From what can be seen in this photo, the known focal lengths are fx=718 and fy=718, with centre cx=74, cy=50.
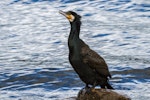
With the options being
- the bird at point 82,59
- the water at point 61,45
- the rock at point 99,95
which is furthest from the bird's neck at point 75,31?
the water at point 61,45

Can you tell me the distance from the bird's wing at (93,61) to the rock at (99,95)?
0.82 ft

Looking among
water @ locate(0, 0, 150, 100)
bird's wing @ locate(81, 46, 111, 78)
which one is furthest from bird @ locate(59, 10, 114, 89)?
water @ locate(0, 0, 150, 100)

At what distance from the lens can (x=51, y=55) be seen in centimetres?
1434

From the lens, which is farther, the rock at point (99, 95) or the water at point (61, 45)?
the water at point (61, 45)

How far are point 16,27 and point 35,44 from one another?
1.75m

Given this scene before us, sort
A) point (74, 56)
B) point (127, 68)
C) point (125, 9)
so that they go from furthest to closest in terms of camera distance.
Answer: point (125, 9) < point (127, 68) < point (74, 56)

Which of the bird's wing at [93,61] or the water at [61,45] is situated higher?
the bird's wing at [93,61]

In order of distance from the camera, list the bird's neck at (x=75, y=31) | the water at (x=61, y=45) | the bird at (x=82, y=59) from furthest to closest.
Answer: the water at (x=61, y=45) < the bird's neck at (x=75, y=31) < the bird at (x=82, y=59)

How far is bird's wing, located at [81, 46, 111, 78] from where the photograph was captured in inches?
399

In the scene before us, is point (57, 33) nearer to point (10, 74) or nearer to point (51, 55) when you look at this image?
point (51, 55)

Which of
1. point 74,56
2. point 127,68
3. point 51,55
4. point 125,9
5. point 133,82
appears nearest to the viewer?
point 74,56

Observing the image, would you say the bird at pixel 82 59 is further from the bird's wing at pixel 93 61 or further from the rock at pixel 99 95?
the rock at pixel 99 95

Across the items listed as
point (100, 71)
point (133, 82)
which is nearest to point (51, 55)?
point (133, 82)

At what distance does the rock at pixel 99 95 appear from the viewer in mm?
10188
